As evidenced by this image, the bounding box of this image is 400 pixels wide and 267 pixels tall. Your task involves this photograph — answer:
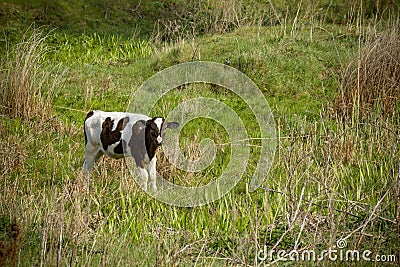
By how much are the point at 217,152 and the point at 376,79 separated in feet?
7.17

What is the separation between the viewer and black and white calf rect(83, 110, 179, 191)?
6.30m

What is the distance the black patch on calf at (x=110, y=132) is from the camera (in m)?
6.40

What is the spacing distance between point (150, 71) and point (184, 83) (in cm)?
128

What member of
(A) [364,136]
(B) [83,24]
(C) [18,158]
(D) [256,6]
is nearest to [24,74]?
(C) [18,158]

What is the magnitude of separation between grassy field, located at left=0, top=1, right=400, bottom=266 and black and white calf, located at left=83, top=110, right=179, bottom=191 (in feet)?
0.75

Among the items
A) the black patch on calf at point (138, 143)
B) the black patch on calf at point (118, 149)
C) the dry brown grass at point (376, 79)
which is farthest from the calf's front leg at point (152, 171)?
the dry brown grass at point (376, 79)

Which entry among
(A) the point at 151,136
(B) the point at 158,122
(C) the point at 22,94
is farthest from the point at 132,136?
(C) the point at 22,94

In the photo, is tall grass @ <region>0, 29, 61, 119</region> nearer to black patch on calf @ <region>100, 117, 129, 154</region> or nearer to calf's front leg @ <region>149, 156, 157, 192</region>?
black patch on calf @ <region>100, 117, 129, 154</region>

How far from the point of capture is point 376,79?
8047 millimetres

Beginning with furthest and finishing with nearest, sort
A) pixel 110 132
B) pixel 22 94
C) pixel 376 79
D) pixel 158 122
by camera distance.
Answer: pixel 22 94 → pixel 376 79 → pixel 110 132 → pixel 158 122

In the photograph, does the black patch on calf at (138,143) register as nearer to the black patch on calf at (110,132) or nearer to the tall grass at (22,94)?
the black patch on calf at (110,132)

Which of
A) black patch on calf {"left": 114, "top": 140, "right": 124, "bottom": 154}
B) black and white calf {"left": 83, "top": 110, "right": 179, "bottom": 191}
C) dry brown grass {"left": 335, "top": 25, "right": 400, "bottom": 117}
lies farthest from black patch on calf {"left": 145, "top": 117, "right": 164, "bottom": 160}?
dry brown grass {"left": 335, "top": 25, "right": 400, "bottom": 117}

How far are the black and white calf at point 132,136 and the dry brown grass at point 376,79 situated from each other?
101 inches

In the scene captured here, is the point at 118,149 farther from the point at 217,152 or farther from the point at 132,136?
the point at 217,152
